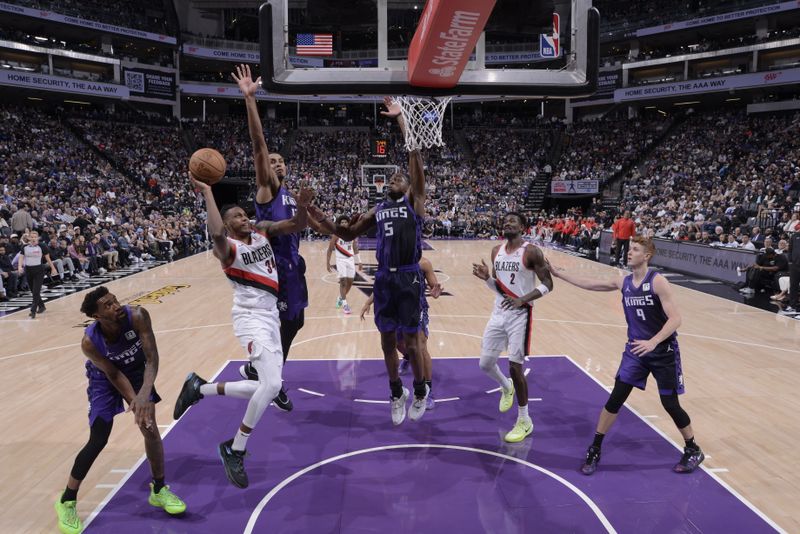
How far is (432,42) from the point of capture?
5.64 meters

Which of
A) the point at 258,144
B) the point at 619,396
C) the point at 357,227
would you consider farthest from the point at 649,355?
the point at 258,144

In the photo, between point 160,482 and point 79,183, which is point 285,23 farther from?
point 79,183

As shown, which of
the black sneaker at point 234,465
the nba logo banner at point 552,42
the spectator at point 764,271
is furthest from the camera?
the spectator at point 764,271

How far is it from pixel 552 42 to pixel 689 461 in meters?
4.78

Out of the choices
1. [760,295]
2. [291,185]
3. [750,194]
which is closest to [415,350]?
[760,295]

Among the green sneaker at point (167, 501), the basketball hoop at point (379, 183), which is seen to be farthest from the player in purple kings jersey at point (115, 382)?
the basketball hoop at point (379, 183)

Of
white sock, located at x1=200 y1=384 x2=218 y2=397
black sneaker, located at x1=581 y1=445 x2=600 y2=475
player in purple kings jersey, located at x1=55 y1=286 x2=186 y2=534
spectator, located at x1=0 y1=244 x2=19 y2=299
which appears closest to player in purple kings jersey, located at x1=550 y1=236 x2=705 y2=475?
black sneaker, located at x1=581 y1=445 x2=600 y2=475

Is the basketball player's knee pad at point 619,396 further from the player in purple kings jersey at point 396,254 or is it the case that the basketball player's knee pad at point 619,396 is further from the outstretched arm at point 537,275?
the player in purple kings jersey at point 396,254

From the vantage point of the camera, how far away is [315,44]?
25.2 feet

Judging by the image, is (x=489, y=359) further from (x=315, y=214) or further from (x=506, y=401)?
(x=315, y=214)

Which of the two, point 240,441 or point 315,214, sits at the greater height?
point 315,214

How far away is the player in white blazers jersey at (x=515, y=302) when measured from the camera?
489cm

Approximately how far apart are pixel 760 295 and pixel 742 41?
2569cm

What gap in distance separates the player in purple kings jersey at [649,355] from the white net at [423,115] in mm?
3092
